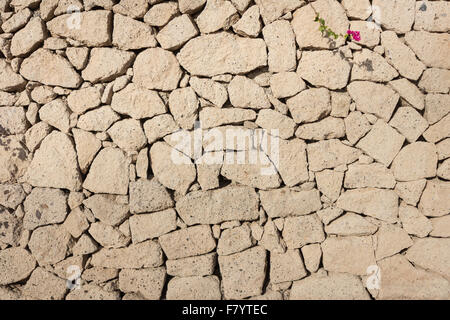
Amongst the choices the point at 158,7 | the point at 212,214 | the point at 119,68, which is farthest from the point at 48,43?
the point at 212,214

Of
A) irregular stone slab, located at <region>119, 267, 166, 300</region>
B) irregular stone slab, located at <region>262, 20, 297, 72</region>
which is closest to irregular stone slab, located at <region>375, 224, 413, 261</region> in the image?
irregular stone slab, located at <region>262, 20, 297, 72</region>

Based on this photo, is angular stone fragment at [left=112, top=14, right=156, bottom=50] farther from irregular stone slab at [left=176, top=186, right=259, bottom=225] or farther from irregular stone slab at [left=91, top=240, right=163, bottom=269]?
irregular stone slab at [left=91, top=240, right=163, bottom=269]

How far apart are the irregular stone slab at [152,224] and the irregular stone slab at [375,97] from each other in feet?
5.46

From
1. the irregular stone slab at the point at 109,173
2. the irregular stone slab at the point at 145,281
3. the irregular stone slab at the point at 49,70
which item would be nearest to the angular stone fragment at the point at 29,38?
the irregular stone slab at the point at 49,70

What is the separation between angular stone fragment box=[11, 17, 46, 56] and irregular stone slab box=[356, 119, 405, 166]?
2.66 m

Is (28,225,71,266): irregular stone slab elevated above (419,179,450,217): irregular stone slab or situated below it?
below

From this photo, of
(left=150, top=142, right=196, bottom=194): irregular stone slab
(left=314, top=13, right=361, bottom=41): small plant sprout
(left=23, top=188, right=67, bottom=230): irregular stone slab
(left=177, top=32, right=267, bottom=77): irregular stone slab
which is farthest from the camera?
(left=23, top=188, right=67, bottom=230): irregular stone slab

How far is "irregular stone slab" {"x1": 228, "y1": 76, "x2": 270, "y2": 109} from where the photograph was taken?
8.55 ft

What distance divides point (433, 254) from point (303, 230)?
976 millimetres

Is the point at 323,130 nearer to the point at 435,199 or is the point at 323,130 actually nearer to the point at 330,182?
the point at 330,182

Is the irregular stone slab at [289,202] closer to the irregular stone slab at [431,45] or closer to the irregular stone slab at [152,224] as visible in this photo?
the irregular stone slab at [152,224]

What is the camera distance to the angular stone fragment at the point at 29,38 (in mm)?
2730

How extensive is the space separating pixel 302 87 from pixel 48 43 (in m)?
2.03

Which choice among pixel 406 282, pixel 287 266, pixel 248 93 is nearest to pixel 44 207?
pixel 248 93
